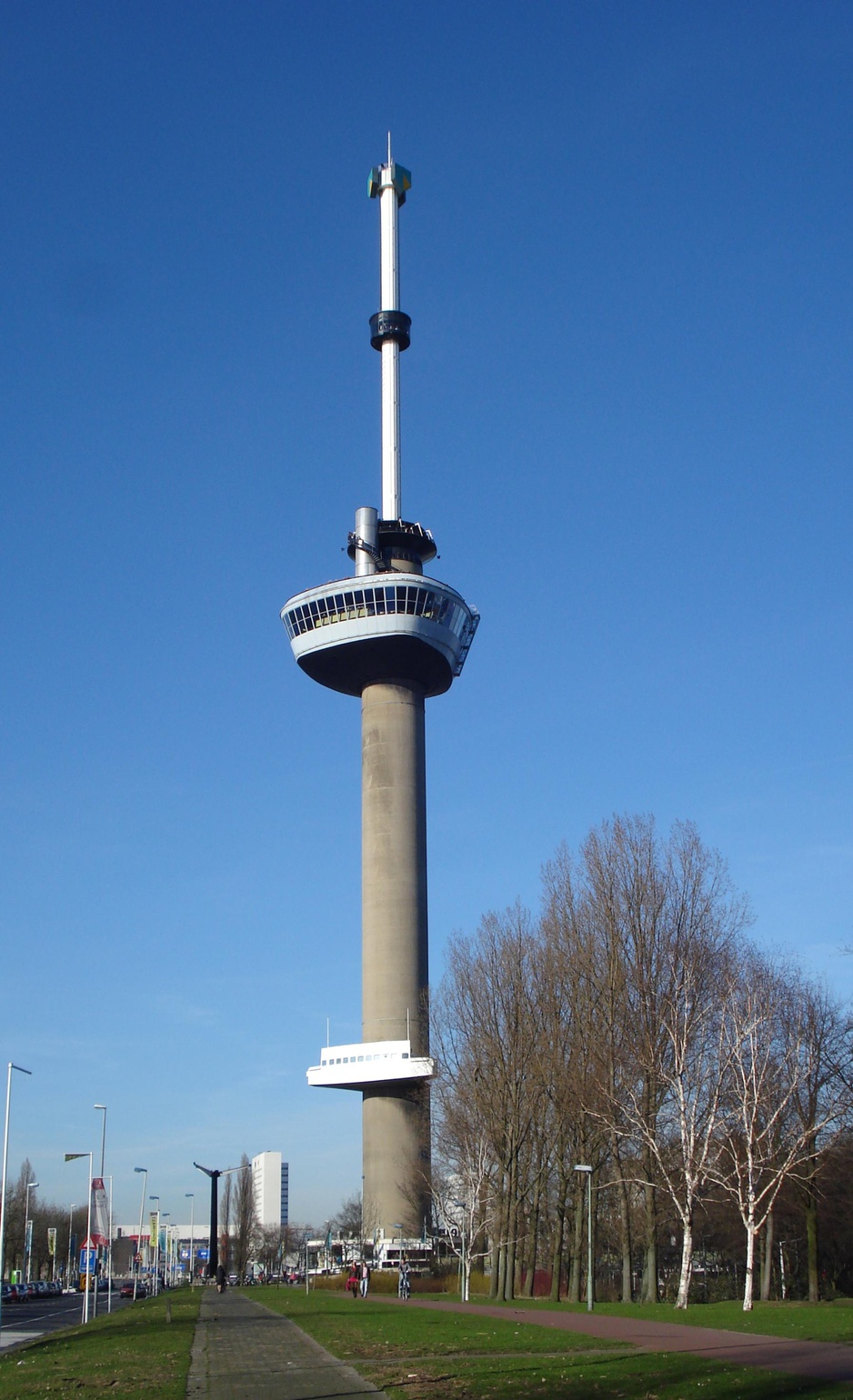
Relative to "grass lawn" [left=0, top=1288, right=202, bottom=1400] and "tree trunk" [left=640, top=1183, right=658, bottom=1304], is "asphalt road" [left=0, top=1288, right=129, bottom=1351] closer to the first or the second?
"grass lawn" [left=0, top=1288, right=202, bottom=1400]

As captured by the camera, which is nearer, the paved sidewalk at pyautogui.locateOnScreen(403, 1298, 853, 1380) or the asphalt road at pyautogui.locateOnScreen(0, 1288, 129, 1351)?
the paved sidewalk at pyautogui.locateOnScreen(403, 1298, 853, 1380)

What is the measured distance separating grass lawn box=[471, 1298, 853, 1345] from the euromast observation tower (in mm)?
40660

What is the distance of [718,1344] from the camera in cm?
2686

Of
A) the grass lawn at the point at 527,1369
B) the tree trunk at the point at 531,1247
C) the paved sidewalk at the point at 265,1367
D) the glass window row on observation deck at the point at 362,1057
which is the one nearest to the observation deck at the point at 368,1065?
the glass window row on observation deck at the point at 362,1057

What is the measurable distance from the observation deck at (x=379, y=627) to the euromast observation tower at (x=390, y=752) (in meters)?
0.09

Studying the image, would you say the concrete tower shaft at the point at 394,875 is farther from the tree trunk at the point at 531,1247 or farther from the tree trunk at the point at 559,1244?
the tree trunk at the point at 559,1244

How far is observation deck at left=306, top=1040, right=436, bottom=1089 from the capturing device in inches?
3371

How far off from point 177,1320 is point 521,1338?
21713 mm

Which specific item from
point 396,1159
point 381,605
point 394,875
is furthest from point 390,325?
point 396,1159

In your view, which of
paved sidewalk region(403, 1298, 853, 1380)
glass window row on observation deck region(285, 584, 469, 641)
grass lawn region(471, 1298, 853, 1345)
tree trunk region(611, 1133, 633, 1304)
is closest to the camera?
paved sidewalk region(403, 1298, 853, 1380)

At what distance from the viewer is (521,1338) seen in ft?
95.5

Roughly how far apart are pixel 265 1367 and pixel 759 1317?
15.8 m

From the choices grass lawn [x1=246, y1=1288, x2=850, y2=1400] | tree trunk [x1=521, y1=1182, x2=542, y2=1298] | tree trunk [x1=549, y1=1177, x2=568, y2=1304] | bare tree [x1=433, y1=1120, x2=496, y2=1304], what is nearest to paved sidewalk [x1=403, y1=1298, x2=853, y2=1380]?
grass lawn [x1=246, y1=1288, x2=850, y2=1400]

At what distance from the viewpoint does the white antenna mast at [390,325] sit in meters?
103
